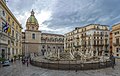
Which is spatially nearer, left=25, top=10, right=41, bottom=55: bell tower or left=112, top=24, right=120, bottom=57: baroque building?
left=112, top=24, right=120, bottom=57: baroque building

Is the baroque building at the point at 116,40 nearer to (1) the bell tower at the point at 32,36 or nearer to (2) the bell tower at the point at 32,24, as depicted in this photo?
(1) the bell tower at the point at 32,36

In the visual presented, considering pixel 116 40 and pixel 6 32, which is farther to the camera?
pixel 116 40

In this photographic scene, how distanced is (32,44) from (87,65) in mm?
43726

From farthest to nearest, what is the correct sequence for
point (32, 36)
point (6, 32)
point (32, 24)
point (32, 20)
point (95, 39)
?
→ 1. point (32, 36)
2. point (32, 20)
3. point (32, 24)
4. point (95, 39)
5. point (6, 32)

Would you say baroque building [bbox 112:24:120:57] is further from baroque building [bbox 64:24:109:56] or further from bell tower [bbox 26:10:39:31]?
bell tower [bbox 26:10:39:31]

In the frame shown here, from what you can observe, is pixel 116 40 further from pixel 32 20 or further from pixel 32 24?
pixel 32 20

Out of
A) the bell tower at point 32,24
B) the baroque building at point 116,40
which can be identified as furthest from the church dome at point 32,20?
the baroque building at point 116,40

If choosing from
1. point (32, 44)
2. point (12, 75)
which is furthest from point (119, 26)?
point (32, 44)

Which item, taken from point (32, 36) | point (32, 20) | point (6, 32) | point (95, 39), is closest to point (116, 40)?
point (95, 39)

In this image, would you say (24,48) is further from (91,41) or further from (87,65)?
(87,65)

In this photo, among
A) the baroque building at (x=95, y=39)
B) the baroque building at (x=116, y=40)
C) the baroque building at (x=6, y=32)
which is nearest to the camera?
the baroque building at (x=6, y=32)

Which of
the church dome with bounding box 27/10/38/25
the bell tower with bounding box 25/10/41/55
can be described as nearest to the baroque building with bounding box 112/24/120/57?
the bell tower with bounding box 25/10/41/55

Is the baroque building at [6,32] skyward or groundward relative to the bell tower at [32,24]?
groundward

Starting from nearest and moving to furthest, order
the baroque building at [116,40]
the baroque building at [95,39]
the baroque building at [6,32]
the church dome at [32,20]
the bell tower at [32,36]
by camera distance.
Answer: the baroque building at [6,32], the baroque building at [116,40], the baroque building at [95,39], the bell tower at [32,36], the church dome at [32,20]
